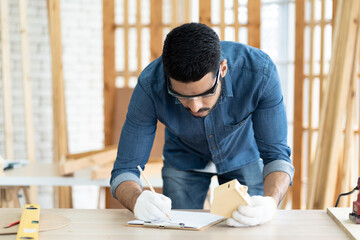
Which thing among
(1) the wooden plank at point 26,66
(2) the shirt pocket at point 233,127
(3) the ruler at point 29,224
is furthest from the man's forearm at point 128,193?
(1) the wooden plank at point 26,66

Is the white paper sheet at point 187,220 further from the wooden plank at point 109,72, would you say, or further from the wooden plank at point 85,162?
the wooden plank at point 109,72

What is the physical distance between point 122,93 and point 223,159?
2152 mm

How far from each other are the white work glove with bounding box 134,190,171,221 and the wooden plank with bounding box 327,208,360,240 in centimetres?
56

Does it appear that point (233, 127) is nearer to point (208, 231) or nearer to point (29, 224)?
point (208, 231)

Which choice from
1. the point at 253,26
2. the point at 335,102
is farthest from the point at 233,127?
the point at 253,26

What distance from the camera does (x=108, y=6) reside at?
4.11 m

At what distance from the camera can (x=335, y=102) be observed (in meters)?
3.36

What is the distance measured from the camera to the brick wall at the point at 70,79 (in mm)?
5051

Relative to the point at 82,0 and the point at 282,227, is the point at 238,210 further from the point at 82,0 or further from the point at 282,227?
the point at 82,0

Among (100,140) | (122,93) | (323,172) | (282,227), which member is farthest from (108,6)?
(282,227)

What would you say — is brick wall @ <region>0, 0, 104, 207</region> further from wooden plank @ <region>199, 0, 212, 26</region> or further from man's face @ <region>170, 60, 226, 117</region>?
man's face @ <region>170, 60, 226, 117</region>

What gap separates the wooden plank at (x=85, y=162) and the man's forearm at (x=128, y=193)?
104cm

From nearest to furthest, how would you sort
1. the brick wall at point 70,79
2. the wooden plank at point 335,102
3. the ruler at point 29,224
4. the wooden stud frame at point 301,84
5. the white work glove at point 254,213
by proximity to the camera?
the ruler at point 29,224 < the white work glove at point 254,213 < the wooden plank at point 335,102 < the wooden stud frame at point 301,84 < the brick wall at point 70,79

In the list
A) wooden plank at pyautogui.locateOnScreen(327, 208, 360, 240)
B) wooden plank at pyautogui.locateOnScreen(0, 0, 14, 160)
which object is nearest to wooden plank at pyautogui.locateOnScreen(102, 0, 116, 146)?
wooden plank at pyautogui.locateOnScreen(0, 0, 14, 160)
